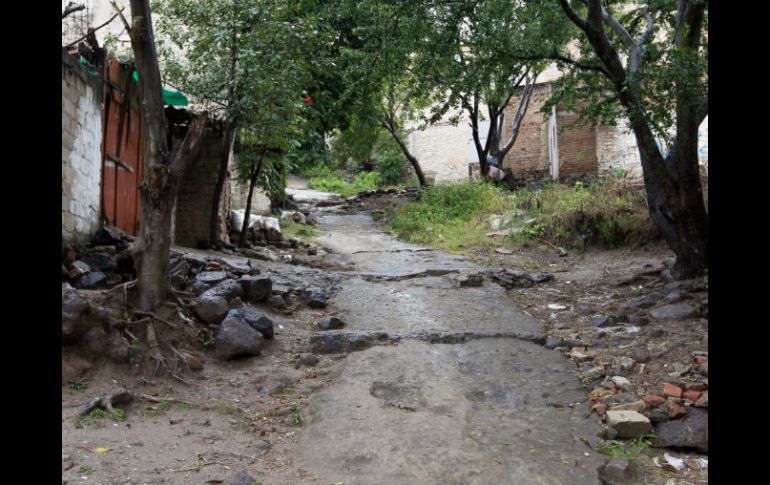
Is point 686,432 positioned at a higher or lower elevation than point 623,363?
lower

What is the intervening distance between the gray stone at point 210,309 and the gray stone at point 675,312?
14.5ft

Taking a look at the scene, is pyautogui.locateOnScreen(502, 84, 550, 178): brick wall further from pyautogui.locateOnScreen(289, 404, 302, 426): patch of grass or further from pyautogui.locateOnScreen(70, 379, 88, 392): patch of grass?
pyautogui.locateOnScreen(70, 379, 88, 392): patch of grass

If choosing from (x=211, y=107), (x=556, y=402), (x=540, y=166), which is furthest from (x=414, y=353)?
(x=540, y=166)

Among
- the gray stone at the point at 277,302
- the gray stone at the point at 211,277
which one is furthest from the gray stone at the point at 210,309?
the gray stone at the point at 277,302

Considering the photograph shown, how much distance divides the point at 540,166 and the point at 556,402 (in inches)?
621

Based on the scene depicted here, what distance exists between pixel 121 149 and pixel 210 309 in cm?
322

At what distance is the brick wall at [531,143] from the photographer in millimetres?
19359

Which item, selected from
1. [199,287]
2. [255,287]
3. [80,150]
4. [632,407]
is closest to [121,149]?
[80,150]

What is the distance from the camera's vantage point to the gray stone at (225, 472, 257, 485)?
327cm

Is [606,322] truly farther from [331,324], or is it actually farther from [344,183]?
[344,183]

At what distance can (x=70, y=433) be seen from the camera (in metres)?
3.62

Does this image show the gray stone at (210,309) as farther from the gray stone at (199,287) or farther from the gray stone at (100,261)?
the gray stone at (100,261)

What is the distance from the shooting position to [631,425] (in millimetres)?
3957
